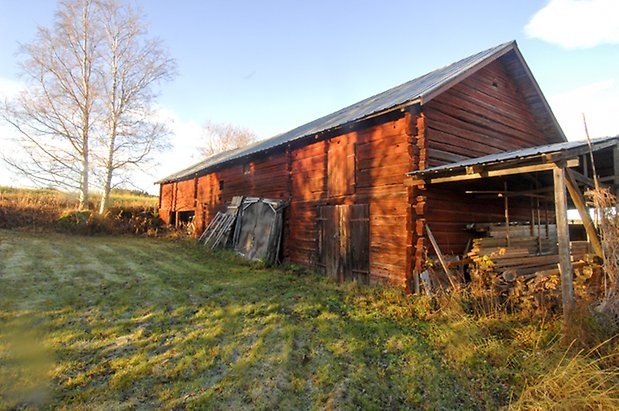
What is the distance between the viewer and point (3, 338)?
4984mm

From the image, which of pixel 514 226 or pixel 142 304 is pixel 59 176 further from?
pixel 514 226

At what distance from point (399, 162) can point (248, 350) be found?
5.97 meters

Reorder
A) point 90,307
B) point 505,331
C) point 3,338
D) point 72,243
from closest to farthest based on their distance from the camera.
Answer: point 3,338, point 505,331, point 90,307, point 72,243

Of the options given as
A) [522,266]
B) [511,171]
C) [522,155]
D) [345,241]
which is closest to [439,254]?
[522,266]

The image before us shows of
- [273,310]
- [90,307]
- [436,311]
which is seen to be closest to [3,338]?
[90,307]

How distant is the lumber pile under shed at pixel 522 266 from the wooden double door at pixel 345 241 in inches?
112

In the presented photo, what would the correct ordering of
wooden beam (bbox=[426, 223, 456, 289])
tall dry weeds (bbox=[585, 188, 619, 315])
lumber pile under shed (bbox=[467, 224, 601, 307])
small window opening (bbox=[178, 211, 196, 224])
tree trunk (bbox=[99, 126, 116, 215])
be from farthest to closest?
small window opening (bbox=[178, 211, 196, 224]) → tree trunk (bbox=[99, 126, 116, 215]) → wooden beam (bbox=[426, 223, 456, 289]) → lumber pile under shed (bbox=[467, 224, 601, 307]) → tall dry weeds (bbox=[585, 188, 619, 315])

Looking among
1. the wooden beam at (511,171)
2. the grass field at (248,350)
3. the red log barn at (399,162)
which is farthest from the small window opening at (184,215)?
the wooden beam at (511,171)

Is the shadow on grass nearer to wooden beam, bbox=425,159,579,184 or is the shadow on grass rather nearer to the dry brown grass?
the dry brown grass

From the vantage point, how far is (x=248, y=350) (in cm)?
518

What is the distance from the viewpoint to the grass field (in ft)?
13.4

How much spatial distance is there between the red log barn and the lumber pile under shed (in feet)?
2.88

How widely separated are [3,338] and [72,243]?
449 inches

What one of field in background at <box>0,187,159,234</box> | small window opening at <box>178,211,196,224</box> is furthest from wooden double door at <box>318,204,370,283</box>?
small window opening at <box>178,211,196,224</box>
